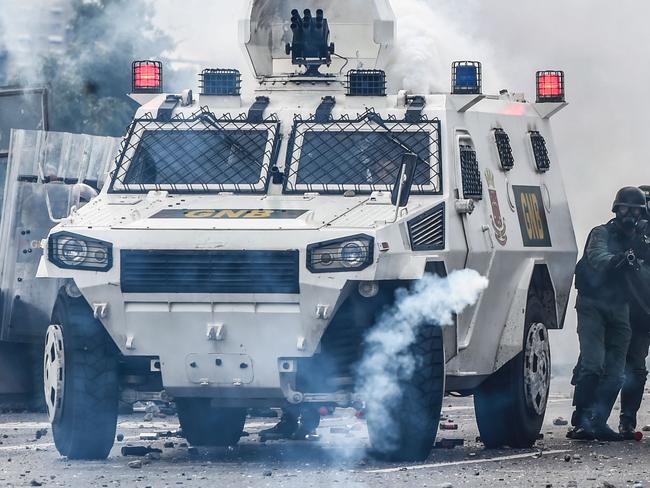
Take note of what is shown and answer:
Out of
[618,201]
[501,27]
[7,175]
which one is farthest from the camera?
[501,27]

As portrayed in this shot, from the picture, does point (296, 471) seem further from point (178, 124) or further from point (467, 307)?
point (178, 124)

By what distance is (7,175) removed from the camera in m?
20.7

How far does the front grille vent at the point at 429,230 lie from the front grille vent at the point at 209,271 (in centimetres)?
85

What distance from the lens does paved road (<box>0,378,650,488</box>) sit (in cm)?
1367

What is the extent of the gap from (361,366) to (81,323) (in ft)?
6.21

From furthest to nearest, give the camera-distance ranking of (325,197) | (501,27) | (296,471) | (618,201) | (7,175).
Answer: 1. (501,27)
2. (7,175)
3. (618,201)
4. (325,197)
5. (296,471)

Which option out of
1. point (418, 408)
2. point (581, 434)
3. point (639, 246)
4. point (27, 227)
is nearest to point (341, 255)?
point (418, 408)

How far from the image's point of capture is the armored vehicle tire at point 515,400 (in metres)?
16.6

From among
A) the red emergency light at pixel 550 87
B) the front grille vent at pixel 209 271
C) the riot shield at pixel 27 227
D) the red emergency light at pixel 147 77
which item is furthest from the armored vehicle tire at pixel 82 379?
the riot shield at pixel 27 227

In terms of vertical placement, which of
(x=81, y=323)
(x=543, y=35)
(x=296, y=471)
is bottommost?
(x=296, y=471)

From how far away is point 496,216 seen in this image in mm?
16438

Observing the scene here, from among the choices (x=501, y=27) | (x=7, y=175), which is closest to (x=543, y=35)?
(x=501, y=27)

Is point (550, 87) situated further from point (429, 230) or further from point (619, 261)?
point (429, 230)

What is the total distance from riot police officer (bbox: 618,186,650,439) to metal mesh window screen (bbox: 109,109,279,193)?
3.26 m
